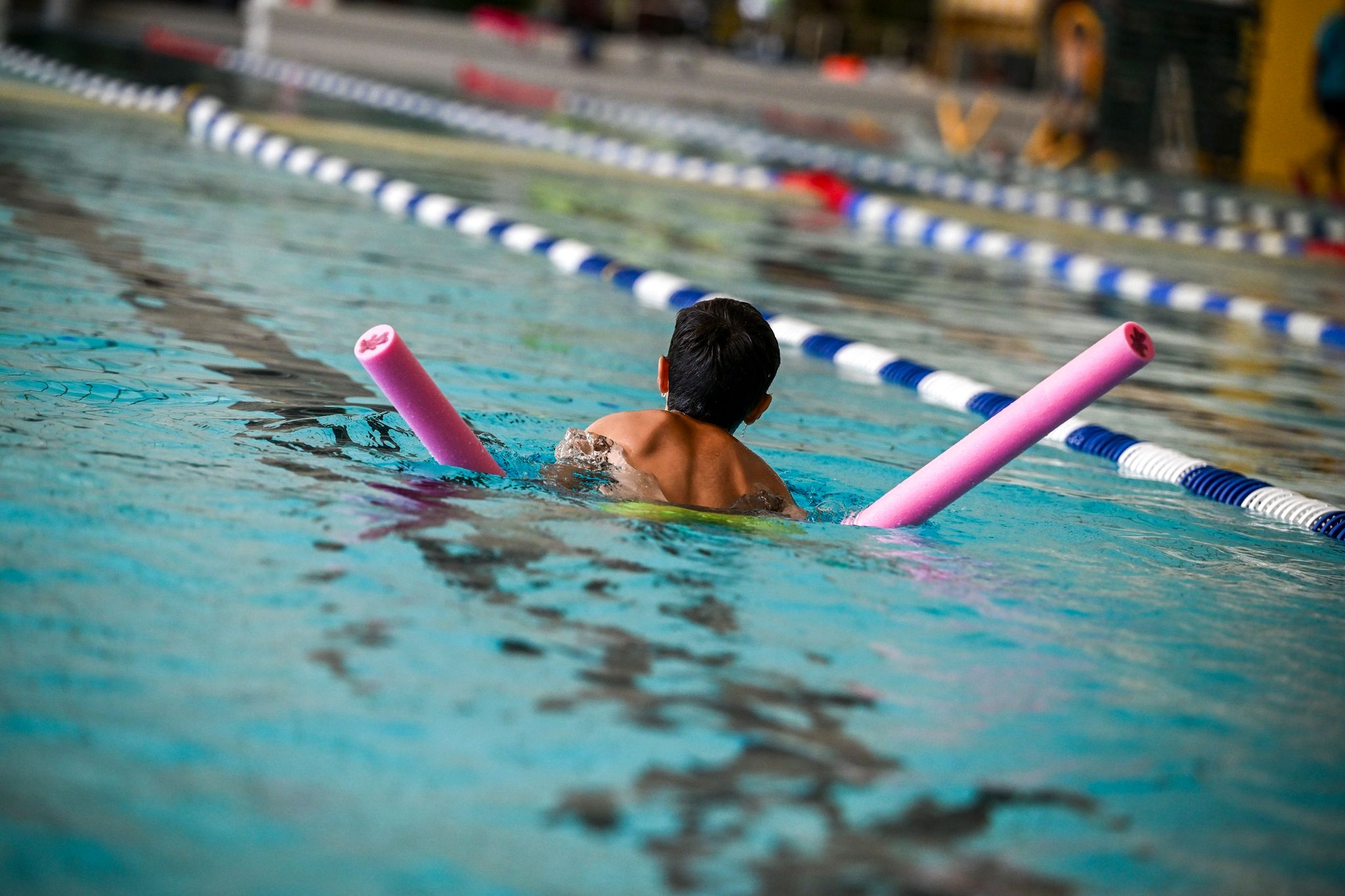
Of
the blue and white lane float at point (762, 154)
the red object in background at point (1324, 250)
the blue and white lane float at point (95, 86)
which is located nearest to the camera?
the blue and white lane float at point (95, 86)

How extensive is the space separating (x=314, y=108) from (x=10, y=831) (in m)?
13.7

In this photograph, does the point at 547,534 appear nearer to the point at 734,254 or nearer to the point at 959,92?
the point at 734,254

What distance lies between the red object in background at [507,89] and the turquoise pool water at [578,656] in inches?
611

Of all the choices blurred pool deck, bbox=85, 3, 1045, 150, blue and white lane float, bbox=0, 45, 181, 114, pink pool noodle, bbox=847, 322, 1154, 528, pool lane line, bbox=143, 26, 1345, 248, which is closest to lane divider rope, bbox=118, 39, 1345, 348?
pool lane line, bbox=143, 26, 1345, 248

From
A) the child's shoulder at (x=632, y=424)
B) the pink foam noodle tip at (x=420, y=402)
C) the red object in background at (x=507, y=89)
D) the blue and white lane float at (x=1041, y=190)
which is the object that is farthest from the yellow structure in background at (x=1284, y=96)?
the pink foam noodle tip at (x=420, y=402)

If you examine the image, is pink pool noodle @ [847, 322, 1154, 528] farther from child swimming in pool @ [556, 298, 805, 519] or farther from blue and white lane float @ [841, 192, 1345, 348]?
blue and white lane float @ [841, 192, 1345, 348]

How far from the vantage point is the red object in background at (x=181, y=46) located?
A: 19975mm

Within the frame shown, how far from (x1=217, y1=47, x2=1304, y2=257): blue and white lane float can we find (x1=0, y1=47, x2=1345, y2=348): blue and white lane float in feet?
0.13

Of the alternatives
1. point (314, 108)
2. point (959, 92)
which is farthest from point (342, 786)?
point (959, 92)

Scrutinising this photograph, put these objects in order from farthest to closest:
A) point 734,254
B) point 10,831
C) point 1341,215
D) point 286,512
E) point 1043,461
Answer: point 1341,215, point 734,254, point 1043,461, point 286,512, point 10,831

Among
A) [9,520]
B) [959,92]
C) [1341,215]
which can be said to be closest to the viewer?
[9,520]

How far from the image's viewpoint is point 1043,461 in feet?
15.6

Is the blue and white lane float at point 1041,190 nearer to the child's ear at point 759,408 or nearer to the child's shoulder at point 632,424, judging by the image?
the child's ear at point 759,408

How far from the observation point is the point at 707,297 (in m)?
5.46
